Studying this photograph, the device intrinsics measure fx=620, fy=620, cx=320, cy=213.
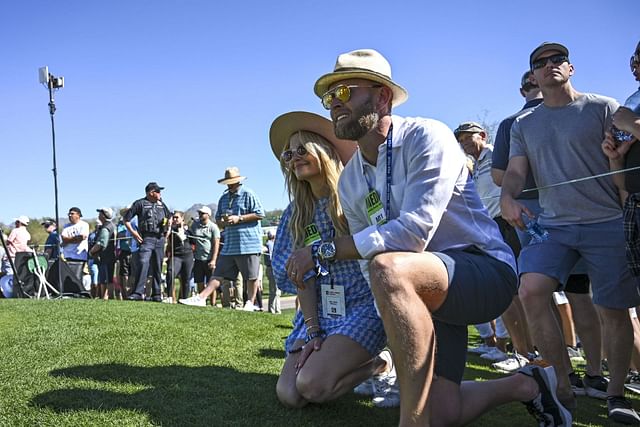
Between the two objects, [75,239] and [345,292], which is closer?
[345,292]

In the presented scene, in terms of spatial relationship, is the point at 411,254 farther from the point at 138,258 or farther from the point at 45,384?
the point at 138,258

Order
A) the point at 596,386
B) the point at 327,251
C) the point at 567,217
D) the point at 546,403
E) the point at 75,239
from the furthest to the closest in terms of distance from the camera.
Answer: the point at 75,239
the point at 596,386
the point at 567,217
the point at 546,403
the point at 327,251

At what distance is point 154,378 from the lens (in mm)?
3793

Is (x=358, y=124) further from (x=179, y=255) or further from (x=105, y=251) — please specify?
(x=105, y=251)

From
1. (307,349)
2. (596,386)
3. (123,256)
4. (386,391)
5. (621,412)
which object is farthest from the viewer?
(123,256)

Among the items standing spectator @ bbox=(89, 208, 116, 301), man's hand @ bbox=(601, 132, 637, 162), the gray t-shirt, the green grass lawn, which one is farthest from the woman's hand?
standing spectator @ bbox=(89, 208, 116, 301)

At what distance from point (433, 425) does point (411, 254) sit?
0.83 m

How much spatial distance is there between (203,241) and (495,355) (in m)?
8.12

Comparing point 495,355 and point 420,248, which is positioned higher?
point 420,248

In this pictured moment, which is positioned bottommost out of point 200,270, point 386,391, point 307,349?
point 386,391

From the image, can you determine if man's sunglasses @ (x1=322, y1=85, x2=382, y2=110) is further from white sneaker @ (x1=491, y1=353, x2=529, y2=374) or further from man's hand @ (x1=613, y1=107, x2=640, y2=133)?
white sneaker @ (x1=491, y1=353, x2=529, y2=374)

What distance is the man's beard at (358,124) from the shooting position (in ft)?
10.2

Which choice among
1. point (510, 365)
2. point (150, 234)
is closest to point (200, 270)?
point (150, 234)

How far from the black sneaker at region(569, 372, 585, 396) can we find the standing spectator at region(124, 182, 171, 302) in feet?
A: 25.5
